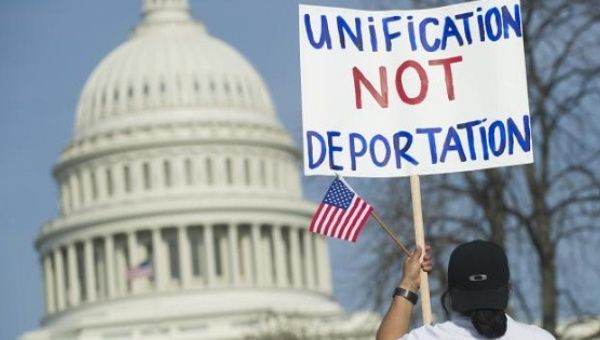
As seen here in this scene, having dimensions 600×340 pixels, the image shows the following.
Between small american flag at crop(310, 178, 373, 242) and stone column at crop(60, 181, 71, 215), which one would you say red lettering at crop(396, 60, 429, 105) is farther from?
stone column at crop(60, 181, 71, 215)

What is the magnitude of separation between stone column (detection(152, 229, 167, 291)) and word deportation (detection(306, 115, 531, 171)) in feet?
392

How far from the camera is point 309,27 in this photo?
14.5m

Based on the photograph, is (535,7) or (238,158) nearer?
(535,7)

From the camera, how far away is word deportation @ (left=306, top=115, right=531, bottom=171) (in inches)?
555

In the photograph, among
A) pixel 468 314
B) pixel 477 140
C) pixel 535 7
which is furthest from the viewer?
pixel 535 7

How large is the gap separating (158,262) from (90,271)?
358 centimetres

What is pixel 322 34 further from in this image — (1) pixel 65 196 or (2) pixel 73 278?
(1) pixel 65 196

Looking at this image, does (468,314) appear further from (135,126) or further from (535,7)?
(135,126)

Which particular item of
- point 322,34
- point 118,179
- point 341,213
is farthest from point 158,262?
point 322,34

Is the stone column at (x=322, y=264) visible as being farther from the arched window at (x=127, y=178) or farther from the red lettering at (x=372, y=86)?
the red lettering at (x=372, y=86)

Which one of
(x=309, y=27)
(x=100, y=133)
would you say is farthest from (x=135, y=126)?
(x=309, y=27)

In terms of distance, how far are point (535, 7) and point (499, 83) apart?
1906 centimetres

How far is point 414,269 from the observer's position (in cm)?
1281

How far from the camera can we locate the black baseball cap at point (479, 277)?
→ 1165cm
